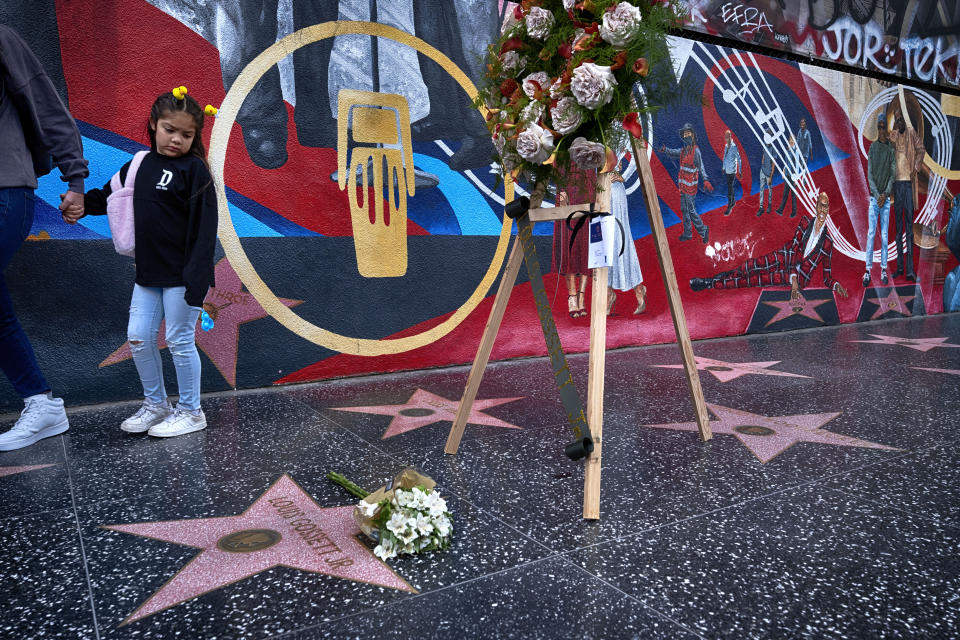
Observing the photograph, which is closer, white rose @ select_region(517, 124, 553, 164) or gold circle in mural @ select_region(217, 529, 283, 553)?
gold circle in mural @ select_region(217, 529, 283, 553)

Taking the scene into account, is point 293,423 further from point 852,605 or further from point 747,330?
point 747,330

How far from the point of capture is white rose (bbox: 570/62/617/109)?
167 cm

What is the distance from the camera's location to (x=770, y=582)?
1357 mm

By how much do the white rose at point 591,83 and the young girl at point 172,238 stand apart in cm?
154

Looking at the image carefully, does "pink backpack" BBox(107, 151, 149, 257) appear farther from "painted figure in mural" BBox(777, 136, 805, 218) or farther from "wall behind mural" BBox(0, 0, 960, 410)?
"painted figure in mural" BBox(777, 136, 805, 218)

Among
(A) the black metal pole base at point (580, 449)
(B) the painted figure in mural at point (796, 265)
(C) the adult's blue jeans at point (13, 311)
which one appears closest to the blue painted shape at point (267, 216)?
(C) the adult's blue jeans at point (13, 311)

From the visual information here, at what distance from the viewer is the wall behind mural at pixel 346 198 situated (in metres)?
3.03

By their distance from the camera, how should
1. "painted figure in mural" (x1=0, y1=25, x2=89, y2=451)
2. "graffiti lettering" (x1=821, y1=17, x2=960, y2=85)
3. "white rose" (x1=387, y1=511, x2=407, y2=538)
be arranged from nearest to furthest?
"white rose" (x1=387, y1=511, x2=407, y2=538), "painted figure in mural" (x1=0, y1=25, x2=89, y2=451), "graffiti lettering" (x1=821, y1=17, x2=960, y2=85)

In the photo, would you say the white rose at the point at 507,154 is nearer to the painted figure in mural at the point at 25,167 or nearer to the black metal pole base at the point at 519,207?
the black metal pole base at the point at 519,207

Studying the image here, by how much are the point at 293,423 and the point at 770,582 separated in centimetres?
199

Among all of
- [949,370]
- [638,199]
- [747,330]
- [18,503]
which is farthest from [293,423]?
[747,330]

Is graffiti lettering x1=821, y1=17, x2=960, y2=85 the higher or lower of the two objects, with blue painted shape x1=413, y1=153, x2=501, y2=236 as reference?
higher

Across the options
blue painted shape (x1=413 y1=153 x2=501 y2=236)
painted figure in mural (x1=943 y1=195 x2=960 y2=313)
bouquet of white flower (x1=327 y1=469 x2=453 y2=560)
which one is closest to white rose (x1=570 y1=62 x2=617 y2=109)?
bouquet of white flower (x1=327 y1=469 x2=453 y2=560)

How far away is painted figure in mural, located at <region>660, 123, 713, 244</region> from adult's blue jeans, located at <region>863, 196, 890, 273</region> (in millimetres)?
2380
